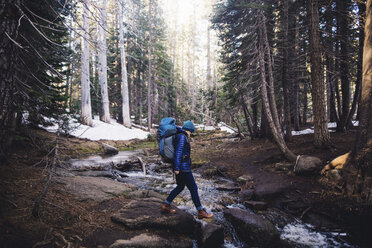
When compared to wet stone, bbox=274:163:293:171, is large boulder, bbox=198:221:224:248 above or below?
below

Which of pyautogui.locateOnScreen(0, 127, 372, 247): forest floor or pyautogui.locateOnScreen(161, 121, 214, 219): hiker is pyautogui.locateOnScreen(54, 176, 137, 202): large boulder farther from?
pyautogui.locateOnScreen(161, 121, 214, 219): hiker

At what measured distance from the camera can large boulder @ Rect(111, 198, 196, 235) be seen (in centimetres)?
393

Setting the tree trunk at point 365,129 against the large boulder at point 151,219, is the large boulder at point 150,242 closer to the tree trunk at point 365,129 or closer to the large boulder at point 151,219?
the large boulder at point 151,219

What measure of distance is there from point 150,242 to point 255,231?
8.12 feet

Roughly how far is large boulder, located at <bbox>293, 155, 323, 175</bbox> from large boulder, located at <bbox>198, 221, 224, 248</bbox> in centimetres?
433

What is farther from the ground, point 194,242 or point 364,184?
point 364,184

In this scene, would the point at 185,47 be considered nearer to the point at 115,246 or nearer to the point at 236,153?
the point at 236,153

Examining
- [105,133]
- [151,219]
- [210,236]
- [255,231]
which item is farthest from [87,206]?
[105,133]

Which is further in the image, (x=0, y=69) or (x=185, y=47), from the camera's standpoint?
(x=185, y=47)

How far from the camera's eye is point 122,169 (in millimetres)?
10398

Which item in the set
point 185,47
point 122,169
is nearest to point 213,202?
point 122,169

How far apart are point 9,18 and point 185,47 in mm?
52029

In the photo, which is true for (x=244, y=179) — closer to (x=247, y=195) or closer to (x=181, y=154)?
(x=247, y=195)

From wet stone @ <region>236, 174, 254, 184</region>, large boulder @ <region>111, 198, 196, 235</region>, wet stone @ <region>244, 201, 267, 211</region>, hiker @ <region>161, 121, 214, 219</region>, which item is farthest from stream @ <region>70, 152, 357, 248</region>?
hiker @ <region>161, 121, 214, 219</region>
